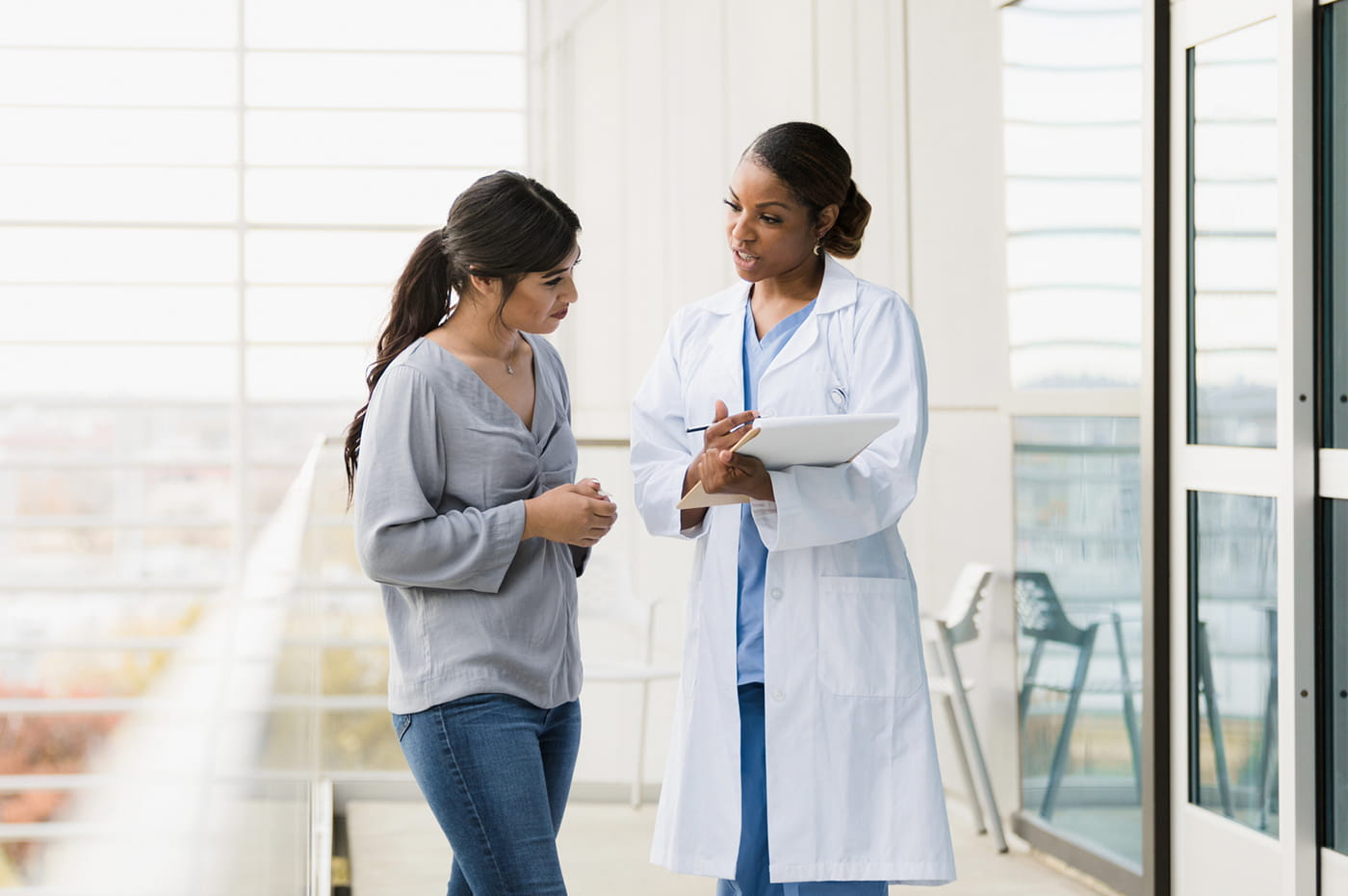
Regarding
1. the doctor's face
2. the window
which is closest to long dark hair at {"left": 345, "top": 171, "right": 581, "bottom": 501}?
the doctor's face

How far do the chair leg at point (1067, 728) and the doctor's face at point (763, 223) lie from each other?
1781 millimetres

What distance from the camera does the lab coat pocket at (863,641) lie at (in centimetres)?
163

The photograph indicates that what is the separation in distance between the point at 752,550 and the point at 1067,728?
6.02 feet

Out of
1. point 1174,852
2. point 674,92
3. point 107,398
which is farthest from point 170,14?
point 1174,852

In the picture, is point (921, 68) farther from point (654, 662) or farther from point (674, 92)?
point (674, 92)

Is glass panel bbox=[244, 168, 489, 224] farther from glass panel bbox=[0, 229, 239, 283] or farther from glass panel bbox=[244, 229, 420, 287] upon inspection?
glass panel bbox=[0, 229, 239, 283]

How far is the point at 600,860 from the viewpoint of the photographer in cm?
338

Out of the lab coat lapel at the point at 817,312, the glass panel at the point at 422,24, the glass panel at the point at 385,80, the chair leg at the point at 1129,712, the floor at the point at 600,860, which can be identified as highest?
the glass panel at the point at 422,24

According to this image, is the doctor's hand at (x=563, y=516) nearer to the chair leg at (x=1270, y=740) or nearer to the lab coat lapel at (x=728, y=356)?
the lab coat lapel at (x=728, y=356)

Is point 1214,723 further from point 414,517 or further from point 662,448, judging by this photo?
point 414,517

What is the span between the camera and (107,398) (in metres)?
8.77

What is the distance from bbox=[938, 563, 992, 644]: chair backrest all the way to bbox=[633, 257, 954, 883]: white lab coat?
1.78 meters

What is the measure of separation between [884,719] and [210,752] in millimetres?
Answer: 1154

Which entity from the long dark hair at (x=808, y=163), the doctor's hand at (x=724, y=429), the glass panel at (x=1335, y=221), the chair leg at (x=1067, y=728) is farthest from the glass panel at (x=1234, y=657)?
the doctor's hand at (x=724, y=429)
